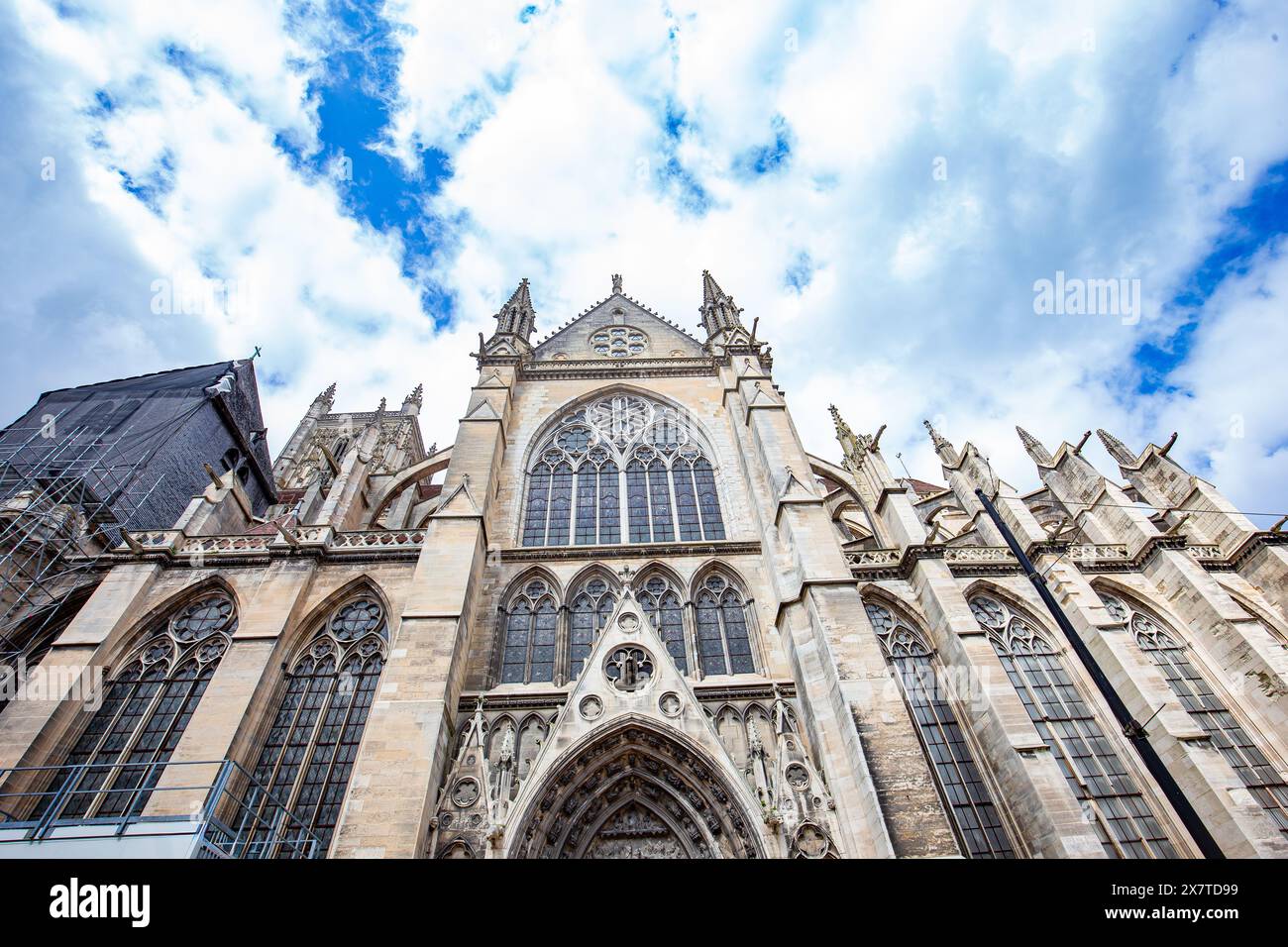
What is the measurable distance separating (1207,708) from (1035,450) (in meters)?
9.18

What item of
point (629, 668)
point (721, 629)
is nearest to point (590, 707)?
point (629, 668)

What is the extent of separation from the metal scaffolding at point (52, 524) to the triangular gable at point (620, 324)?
11.4 m

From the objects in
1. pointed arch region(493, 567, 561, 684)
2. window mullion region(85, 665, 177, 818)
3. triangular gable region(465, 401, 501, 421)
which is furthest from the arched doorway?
triangular gable region(465, 401, 501, 421)

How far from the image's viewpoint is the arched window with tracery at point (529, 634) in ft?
34.9

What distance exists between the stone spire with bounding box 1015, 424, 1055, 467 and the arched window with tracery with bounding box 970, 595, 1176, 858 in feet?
25.7

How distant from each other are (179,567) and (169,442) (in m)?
7.44

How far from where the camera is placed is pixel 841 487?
16.0 meters

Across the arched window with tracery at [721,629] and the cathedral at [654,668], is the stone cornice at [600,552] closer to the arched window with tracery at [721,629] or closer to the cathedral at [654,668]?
the cathedral at [654,668]

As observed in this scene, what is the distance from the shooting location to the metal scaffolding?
37.0 ft

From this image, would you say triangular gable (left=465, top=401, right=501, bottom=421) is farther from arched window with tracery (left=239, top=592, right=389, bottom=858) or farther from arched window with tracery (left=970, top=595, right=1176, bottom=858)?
arched window with tracery (left=970, top=595, right=1176, bottom=858)

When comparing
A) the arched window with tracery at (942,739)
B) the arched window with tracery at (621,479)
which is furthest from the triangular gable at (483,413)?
the arched window with tracery at (942,739)

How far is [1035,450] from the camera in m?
19.1

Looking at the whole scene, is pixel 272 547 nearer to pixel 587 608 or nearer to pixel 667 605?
pixel 587 608

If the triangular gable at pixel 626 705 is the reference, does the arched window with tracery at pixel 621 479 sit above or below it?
above
